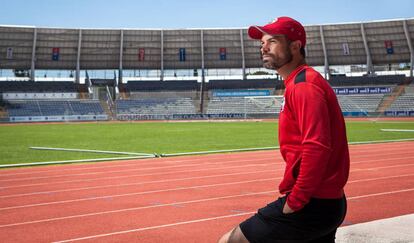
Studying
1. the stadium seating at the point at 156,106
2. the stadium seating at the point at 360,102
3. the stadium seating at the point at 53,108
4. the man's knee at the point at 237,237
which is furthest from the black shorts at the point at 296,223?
the stadium seating at the point at 156,106

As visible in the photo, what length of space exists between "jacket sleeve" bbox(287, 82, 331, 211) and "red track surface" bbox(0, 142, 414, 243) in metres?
3.36

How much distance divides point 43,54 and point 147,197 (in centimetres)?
6154

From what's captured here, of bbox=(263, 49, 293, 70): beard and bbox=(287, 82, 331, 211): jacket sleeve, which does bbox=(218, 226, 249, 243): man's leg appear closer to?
bbox=(287, 82, 331, 211): jacket sleeve

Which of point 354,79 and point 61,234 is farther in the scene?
point 354,79

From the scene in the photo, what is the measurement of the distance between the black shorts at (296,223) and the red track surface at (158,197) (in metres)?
3.09

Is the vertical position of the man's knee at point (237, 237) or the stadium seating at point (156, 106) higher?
the man's knee at point (237, 237)

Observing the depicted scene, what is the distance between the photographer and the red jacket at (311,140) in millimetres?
2203

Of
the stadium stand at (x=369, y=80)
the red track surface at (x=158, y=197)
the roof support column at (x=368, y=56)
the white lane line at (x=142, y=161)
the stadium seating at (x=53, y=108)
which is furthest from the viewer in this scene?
the roof support column at (x=368, y=56)

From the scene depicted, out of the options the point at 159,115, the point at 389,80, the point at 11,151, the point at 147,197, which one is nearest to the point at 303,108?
the point at 147,197

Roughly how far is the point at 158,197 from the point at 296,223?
19.7ft

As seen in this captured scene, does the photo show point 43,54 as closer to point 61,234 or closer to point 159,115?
point 159,115

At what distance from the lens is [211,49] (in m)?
68.2

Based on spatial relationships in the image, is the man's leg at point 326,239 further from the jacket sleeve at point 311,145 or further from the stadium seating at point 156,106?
the stadium seating at point 156,106

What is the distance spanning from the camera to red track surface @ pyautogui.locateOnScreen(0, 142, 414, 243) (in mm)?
5922
